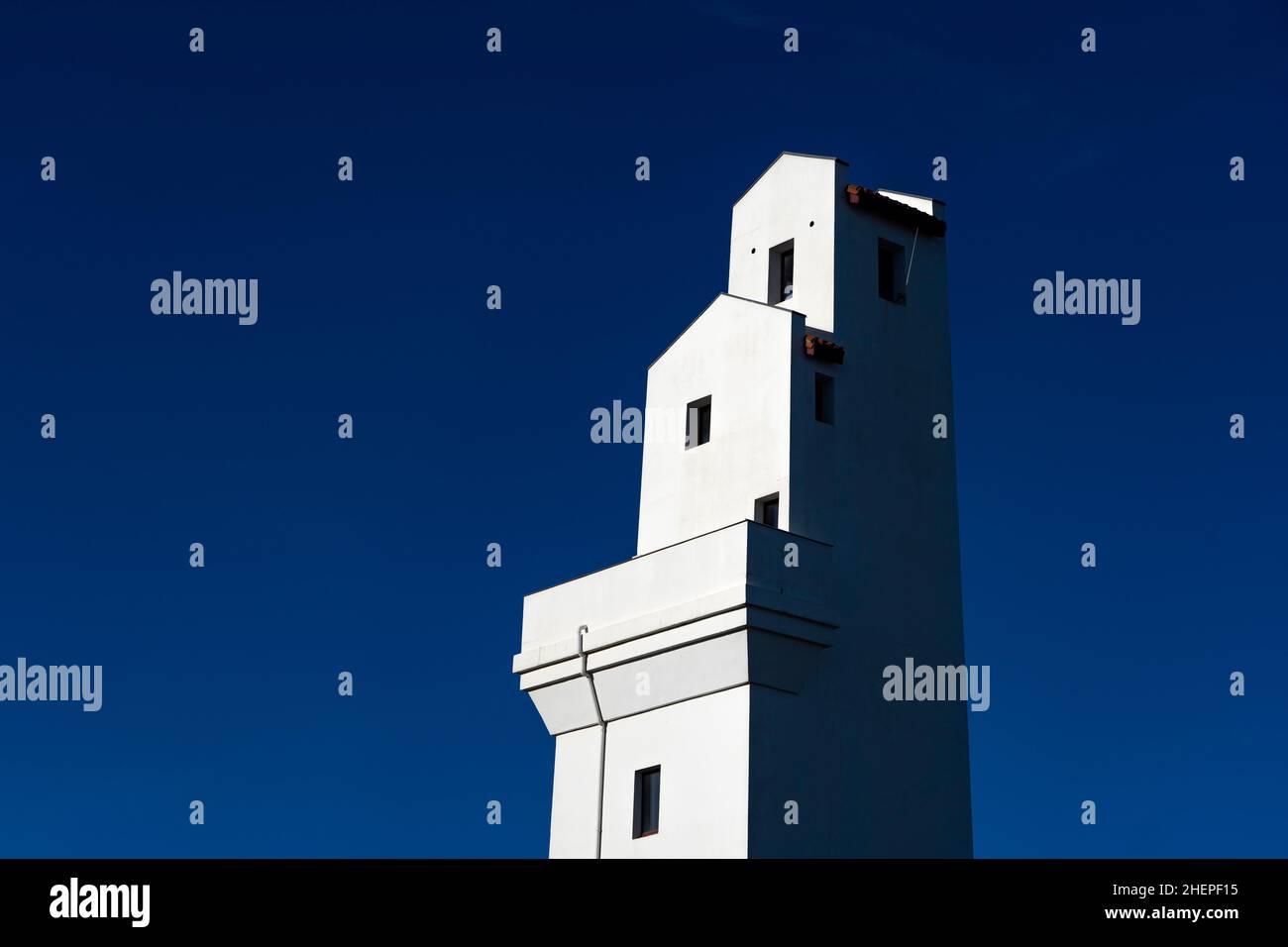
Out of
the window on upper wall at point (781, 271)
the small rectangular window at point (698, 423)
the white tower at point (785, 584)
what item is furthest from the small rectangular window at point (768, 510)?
the window on upper wall at point (781, 271)

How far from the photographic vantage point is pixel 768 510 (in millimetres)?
39375

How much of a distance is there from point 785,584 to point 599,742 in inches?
226

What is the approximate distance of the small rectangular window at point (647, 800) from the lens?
125 ft

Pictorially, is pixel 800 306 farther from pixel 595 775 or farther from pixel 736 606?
pixel 595 775

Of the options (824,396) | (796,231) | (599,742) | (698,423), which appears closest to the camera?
(599,742)

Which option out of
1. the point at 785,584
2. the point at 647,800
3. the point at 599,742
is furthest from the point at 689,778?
the point at 785,584

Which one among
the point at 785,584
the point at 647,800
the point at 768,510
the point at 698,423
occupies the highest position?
the point at 698,423

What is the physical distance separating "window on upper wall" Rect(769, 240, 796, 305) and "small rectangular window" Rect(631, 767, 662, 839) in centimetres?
1136

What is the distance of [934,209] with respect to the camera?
43531 mm

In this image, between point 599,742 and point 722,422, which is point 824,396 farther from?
point 599,742

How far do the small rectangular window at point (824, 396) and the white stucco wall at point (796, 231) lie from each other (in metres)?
1.36

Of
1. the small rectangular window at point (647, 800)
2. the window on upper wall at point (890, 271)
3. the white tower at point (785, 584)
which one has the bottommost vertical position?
the small rectangular window at point (647, 800)

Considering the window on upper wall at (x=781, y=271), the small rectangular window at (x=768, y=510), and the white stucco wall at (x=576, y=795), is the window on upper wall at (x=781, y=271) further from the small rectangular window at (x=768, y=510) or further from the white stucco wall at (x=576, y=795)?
the white stucco wall at (x=576, y=795)
